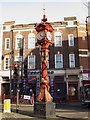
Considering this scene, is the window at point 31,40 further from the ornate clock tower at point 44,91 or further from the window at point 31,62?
the ornate clock tower at point 44,91

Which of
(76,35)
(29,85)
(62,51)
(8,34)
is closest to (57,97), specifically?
(29,85)

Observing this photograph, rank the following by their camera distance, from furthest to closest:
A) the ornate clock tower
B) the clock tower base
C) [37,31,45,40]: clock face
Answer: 1. [37,31,45,40]: clock face
2. the ornate clock tower
3. the clock tower base

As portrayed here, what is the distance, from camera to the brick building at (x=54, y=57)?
3142cm

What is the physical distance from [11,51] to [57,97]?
374 inches

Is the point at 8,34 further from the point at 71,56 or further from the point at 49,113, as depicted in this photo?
the point at 49,113

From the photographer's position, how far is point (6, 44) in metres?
34.1

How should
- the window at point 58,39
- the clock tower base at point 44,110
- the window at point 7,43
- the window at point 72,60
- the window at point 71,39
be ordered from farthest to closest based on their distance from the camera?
the window at point 7,43 < the window at point 58,39 < the window at point 71,39 < the window at point 72,60 < the clock tower base at point 44,110

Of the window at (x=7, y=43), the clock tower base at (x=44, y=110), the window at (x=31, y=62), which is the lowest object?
the clock tower base at (x=44, y=110)

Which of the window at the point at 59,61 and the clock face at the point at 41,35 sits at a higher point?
the clock face at the point at 41,35

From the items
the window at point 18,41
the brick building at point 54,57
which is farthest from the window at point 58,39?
the window at point 18,41

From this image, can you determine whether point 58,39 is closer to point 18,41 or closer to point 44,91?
point 18,41

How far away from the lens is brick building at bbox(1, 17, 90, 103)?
1237 inches

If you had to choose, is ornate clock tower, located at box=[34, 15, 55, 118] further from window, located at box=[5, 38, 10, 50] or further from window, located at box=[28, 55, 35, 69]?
window, located at box=[5, 38, 10, 50]

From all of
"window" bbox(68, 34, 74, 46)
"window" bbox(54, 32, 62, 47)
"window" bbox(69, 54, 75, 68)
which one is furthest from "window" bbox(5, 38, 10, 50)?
"window" bbox(69, 54, 75, 68)
